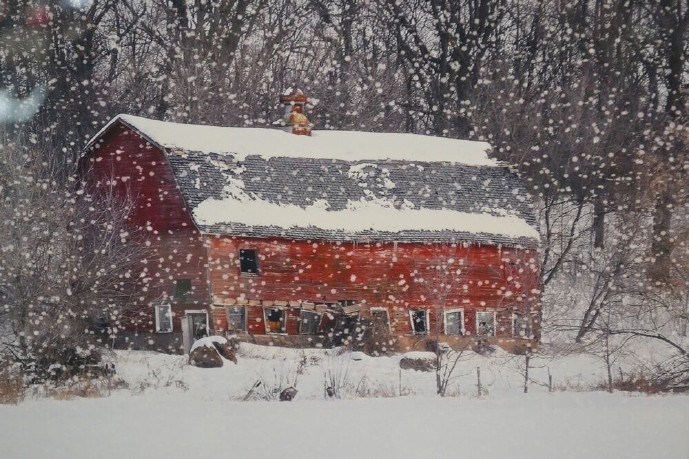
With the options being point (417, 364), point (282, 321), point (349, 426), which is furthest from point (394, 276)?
point (349, 426)

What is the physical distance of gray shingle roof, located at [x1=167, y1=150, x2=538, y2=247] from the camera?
1423cm

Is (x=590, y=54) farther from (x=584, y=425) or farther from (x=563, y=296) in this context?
(x=584, y=425)

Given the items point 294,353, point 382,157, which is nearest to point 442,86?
point 382,157

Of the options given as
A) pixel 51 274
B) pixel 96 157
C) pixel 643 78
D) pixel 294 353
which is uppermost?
pixel 643 78

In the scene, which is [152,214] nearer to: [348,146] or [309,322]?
[309,322]

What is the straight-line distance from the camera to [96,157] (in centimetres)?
1399

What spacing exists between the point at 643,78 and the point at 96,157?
8303mm

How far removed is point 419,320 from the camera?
14.9 metres

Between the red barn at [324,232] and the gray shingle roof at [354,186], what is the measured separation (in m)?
0.02

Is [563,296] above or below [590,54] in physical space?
below

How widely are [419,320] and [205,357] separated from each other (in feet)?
15.4

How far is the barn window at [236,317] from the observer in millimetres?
13750

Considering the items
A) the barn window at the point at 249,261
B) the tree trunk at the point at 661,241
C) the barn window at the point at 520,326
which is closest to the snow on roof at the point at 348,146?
the barn window at the point at 249,261

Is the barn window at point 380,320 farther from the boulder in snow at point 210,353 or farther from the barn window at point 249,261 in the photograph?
the boulder in snow at point 210,353
